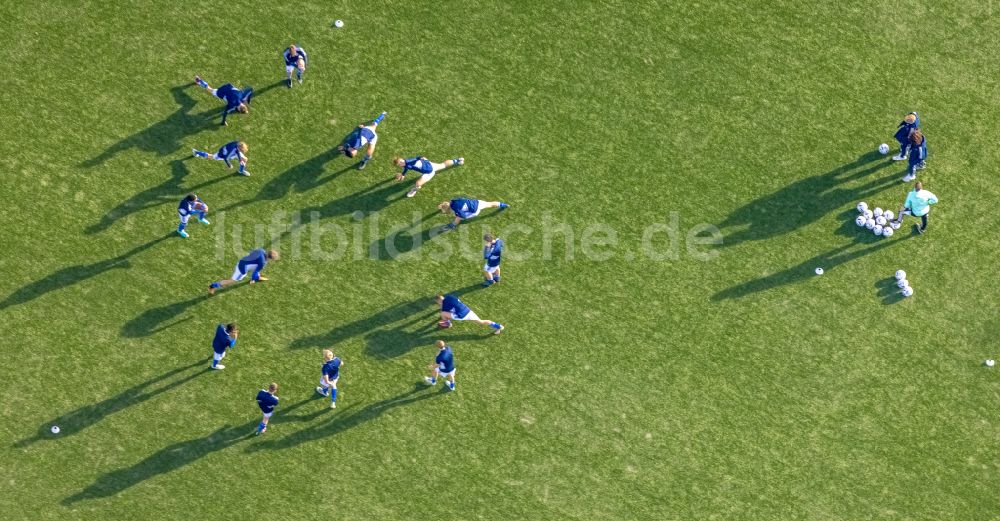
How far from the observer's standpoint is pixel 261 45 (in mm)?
23422

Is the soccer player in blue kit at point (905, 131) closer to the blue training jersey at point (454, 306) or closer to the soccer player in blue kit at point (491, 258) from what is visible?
the soccer player in blue kit at point (491, 258)

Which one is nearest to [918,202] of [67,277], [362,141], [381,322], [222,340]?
[381,322]

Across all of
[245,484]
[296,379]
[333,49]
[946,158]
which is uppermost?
[333,49]

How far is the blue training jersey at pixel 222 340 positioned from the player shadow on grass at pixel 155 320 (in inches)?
61.5

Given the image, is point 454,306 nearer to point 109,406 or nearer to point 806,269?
point 109,406

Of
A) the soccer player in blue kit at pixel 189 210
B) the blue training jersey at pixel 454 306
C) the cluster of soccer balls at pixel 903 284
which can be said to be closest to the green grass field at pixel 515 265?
the cluster of soccer balls at pixel 903 284

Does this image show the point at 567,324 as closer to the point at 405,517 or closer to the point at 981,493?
the point at 405,517

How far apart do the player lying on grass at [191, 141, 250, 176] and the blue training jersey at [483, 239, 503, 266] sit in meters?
6.58

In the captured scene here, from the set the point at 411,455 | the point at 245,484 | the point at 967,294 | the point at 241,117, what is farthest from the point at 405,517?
the point at 967,294

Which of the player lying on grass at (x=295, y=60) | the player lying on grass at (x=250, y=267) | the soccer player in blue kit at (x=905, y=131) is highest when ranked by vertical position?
the player lying on grass at (x=295, y=60)

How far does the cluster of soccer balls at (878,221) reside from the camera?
22.8 meters

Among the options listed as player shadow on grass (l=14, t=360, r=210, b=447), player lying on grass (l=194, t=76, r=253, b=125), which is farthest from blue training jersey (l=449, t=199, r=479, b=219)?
player shadow on grass (l=14, t=360, r=210, b=447)

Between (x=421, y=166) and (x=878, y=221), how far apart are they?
1195cm

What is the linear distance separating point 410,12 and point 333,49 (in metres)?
2.32
